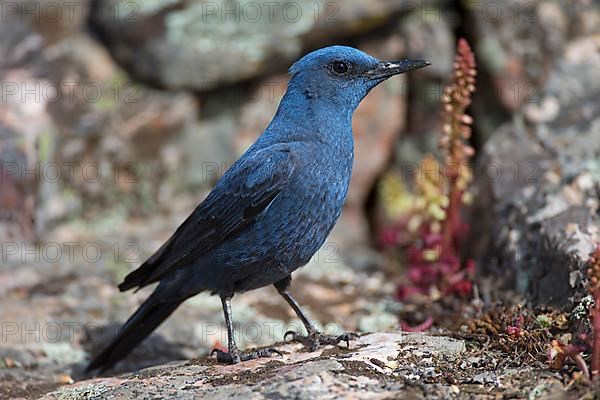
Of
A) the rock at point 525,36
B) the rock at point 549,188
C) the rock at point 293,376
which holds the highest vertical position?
the rock at point 525,36

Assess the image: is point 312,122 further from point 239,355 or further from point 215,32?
point 215,32

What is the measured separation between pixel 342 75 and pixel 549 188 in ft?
5.57

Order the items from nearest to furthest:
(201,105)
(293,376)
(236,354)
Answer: (293,376) < (236,354) < (201,105)

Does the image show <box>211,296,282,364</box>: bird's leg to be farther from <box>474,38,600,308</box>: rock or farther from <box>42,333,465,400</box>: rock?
<box>474,38,600,308</box>: rock

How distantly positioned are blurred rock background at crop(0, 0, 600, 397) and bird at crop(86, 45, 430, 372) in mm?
1473

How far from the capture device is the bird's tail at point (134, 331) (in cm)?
535

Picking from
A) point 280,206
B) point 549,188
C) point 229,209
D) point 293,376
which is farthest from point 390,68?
point 293,376

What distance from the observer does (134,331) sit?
213 inches

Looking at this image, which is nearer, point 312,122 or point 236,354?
point 236,354

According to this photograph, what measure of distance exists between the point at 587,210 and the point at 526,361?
1656 mm

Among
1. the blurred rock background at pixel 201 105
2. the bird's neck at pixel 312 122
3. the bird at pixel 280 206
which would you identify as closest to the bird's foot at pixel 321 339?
the bird at pixel 280 206

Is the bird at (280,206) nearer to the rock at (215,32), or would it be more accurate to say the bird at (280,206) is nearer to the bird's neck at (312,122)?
the bird's neck at (312,122)

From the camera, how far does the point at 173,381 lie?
429 centimetres

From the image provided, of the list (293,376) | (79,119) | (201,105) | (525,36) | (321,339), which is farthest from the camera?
(201,105)
